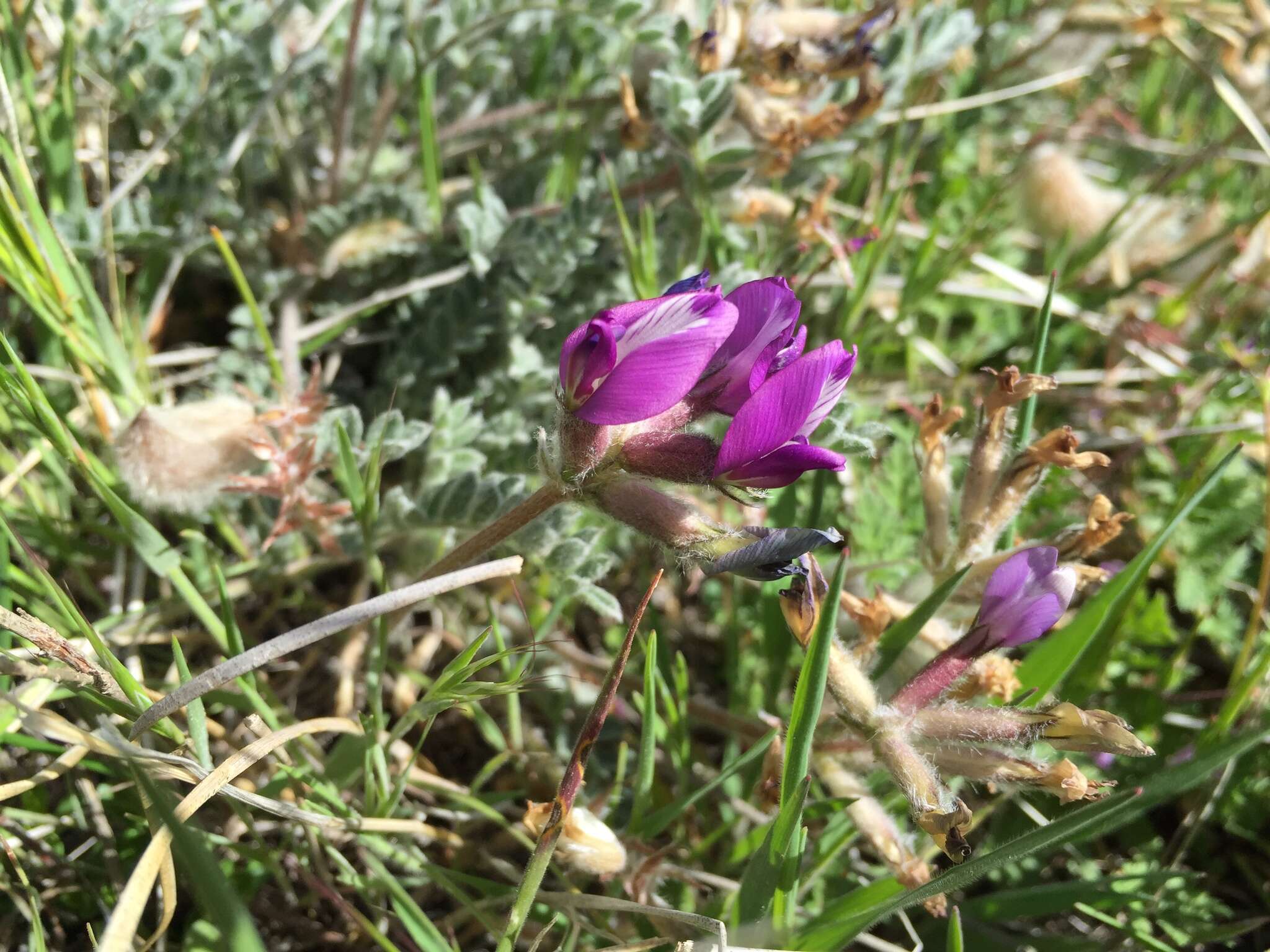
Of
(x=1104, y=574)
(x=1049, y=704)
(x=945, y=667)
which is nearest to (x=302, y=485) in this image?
(x=945, y=667)

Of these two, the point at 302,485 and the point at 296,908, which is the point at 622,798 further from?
the point at 302,485

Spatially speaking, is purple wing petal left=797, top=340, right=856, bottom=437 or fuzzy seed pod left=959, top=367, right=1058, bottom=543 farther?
fuzzy seed pod left=959, top=367, right=1058, bottom=543

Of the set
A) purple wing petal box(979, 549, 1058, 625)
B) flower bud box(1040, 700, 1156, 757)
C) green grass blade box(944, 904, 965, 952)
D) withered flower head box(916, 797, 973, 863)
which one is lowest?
green grass blade box(944, 904, 965, 952)

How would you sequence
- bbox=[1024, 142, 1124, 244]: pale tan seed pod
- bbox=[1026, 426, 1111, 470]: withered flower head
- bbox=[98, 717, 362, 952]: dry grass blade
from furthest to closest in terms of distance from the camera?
1. bbox=[1024, 142, 1124, 244]: pale tan seed pod
2. bbox=[1026, 426, 1111, 470]: withered flower head
3. bbox=[98, 717, 362, 952]: dry grass blade

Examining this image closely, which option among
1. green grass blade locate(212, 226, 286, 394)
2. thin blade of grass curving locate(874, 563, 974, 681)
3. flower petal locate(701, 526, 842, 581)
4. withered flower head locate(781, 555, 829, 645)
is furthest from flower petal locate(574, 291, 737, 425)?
green grass blade locate(212, 226, 286, 394)

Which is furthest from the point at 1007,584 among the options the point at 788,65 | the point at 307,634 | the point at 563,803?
the point at 788,65

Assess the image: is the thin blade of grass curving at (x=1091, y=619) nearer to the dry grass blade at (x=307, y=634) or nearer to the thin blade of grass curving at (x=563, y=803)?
the thin blade of grass curving at (x=563, y=803)

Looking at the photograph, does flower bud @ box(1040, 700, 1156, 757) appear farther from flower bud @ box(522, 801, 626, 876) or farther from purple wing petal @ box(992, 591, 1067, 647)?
flower bud @ box(522, 801, 626, 876)

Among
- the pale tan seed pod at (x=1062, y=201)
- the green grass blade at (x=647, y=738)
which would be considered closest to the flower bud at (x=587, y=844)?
the green grass blade at (x=647, y=738)
